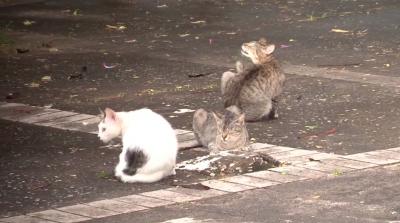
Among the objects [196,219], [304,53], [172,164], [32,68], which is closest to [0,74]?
[32,68]

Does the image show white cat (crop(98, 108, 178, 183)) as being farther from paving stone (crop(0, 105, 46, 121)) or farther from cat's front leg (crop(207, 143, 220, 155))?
paving stone (crop(0, 105, 46, 121))

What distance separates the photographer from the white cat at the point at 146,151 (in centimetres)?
866

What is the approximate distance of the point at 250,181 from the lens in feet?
29.2

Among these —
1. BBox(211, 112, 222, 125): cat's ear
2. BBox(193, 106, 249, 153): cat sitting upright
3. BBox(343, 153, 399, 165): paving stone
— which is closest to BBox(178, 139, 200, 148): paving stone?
BBox(193, 106, 249, 153): cat sitting upright

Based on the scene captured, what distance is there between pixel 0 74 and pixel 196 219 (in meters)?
7.27

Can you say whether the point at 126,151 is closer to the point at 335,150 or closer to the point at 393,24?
the point at 335,150

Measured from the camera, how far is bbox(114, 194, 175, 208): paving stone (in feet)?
27.2

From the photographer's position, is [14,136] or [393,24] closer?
[14,136]

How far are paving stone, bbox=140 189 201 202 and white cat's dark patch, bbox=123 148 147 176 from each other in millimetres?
270

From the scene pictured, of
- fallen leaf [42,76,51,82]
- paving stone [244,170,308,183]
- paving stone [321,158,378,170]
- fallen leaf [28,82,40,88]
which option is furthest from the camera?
fallen leaf [42,76,51,82]

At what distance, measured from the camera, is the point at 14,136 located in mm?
10969

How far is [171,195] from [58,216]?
3.43 feet

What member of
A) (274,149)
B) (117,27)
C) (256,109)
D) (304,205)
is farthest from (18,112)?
(117,27)

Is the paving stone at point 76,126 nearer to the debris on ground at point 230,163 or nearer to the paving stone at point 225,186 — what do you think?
the debris on ground at point 230,163
